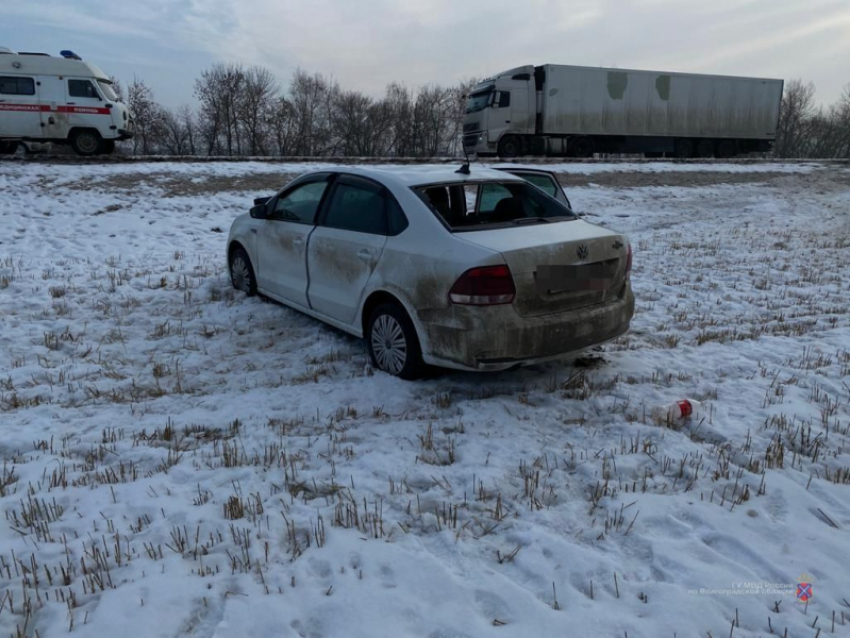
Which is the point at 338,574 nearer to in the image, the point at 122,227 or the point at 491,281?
the point at 491,281

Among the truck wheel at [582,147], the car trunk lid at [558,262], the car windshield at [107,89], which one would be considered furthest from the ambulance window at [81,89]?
the car trunk lid at [558,262]

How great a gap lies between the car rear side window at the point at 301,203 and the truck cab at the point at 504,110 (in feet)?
62.7

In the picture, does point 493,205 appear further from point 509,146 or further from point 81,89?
point 509,146

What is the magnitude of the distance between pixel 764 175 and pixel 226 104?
43948 millimetres

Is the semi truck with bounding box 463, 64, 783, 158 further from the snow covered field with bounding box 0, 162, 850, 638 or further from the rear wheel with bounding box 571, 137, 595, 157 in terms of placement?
the snow covered field with bounding box 0, 162, 850, 638

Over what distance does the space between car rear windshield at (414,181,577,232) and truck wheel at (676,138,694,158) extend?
26.3m

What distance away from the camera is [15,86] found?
17484mm

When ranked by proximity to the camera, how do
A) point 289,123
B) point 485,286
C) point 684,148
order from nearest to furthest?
1. point 485,286
2. point 684,148
3. point 289,123

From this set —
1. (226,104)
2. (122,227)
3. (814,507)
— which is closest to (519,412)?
(814,507)

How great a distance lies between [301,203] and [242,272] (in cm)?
152

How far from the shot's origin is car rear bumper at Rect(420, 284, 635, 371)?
4.07m

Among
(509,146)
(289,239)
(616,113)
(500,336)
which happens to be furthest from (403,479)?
(616,113)

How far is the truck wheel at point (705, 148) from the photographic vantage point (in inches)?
1144

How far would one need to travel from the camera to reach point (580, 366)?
4.98 meters
